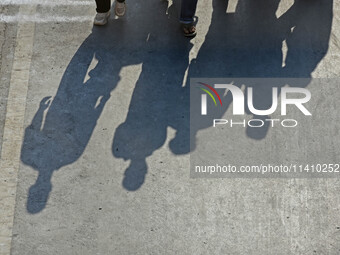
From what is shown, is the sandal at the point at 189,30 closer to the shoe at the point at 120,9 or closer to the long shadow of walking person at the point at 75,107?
the long shadow of walking person at the point at 75,107

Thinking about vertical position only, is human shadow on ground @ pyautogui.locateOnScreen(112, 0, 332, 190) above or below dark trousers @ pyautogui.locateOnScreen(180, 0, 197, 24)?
below

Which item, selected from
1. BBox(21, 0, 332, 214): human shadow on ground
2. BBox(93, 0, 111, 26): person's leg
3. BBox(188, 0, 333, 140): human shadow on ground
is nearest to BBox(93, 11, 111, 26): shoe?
BBox(93, 0, 111, 26): person's leg

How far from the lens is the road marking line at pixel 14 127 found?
18.0ft

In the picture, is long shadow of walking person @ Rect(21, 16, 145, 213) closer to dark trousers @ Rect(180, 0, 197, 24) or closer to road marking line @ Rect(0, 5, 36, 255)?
road marking line @ Rect(0, 5, 36, 255)

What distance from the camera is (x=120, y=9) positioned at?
6.45 meters

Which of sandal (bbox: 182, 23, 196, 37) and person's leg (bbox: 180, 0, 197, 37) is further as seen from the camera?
sandal (bbox: 182, 23, 196, 37)

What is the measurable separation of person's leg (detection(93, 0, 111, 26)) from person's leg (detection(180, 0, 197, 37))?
1067 mm

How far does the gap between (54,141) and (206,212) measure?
7.14 ft

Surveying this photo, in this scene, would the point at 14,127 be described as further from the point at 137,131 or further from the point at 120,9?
the point at 120,9

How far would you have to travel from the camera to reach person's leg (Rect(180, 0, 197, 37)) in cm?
607

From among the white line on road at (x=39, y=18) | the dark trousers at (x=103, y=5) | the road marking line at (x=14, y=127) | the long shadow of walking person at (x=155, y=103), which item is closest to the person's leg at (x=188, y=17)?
the long shadow of walking person at (x=155, y=103)

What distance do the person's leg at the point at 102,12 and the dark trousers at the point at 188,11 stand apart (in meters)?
1.06

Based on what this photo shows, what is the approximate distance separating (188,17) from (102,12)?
48.5 inches

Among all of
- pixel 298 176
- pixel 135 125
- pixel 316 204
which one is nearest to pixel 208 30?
pixel 135 125
